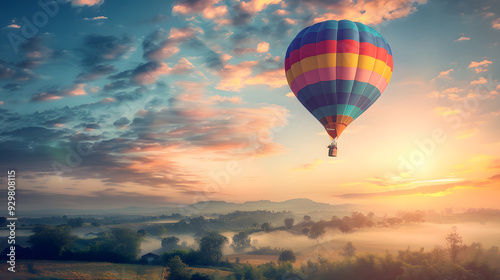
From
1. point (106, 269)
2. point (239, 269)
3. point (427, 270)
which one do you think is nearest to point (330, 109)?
point (427, 270)

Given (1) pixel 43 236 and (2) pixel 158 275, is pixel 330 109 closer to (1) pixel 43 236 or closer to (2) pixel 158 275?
(2) pixel 158 275

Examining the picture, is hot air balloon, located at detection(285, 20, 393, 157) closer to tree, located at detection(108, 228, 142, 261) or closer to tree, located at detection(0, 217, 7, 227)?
tree, located at detection(108, 228, 142, 261)

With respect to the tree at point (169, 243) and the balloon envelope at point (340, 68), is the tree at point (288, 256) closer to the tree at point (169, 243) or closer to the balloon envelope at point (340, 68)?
the tree at point (169, 243)

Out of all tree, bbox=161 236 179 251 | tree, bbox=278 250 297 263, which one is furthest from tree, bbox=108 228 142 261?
tree, bbox=161 236 179 251

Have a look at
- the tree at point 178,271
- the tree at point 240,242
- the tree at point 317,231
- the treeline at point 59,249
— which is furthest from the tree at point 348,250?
the treeline at point 59,249

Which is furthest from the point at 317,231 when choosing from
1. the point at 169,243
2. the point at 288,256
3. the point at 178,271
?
the point at 178,271
